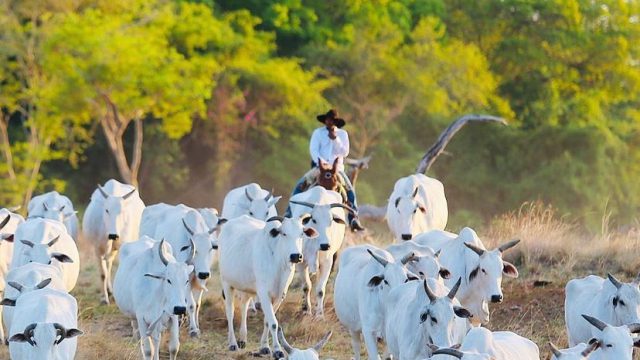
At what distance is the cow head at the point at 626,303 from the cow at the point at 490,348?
1264mm

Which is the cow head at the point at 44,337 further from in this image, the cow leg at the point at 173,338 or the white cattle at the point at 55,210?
the white cattle at the point at 55,210

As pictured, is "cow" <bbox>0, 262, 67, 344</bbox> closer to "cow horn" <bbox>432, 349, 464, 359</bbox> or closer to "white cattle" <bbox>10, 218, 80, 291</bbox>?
"white cattle" <bbox>10, 218, 80, 291</bbox>

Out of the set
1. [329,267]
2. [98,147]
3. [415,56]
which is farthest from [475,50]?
[329,267]

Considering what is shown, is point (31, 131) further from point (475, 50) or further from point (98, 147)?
point (475, 50)

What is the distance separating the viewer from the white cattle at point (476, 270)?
12.0 m

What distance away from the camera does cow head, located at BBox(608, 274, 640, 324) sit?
11062 mm

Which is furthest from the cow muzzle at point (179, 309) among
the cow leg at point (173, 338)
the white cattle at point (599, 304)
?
the white cattle at point (599, 304)

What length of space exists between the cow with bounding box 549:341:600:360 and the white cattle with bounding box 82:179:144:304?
8407 mm

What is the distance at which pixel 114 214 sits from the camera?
56.5 ft

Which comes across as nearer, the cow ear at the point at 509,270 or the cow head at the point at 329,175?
the cow ear at the point at 509,270

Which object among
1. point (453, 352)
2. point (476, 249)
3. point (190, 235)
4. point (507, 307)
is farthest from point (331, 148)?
point (453, 352)

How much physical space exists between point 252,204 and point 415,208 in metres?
2.32

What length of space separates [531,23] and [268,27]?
277 inches

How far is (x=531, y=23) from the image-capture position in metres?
36.6
